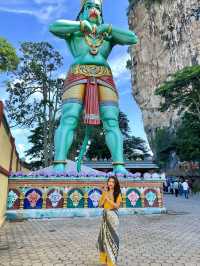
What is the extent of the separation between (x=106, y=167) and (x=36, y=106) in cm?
994

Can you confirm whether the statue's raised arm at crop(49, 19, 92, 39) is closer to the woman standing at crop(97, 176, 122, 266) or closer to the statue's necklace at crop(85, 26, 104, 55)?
the statue's necklace at crop(85, 26, 104, 55)

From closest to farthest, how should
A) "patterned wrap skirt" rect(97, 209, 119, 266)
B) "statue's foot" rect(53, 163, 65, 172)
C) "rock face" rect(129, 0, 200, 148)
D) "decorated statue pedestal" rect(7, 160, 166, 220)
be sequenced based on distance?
"patterned wrap skirt" rect(97, 209, 119, 266), "decorated statue pedestal" rect(7, 160, 166, 220), "statue's foot" rect(53, 163, 65, 172), "rock face" rect(129, 0, 200, 148)

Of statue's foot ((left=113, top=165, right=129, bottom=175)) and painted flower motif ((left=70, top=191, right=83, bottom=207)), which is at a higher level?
statue's foot ((left=113, top=165, right=129, bottom=175))

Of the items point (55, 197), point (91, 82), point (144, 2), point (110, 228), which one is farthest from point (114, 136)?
point (144, 2)

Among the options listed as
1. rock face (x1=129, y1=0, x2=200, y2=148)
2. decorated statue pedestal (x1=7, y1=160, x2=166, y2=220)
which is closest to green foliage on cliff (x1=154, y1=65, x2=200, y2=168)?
decorated statue pedestal (x1=7, y1=160, x2=166, y2=220)

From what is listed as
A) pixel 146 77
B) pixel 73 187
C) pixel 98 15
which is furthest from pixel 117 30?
pixel 146 77

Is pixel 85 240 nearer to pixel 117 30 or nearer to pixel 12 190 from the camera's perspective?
pixel 12 190

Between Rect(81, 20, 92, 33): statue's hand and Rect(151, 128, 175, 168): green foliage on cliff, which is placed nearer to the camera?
Rect(81, 20, 92, 33): statue's hand

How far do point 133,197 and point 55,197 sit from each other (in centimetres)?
238

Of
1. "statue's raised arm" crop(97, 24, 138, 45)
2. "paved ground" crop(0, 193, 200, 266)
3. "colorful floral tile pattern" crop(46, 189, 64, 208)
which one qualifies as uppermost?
"statue's raised arm" crop(97, 24, 138, 45)

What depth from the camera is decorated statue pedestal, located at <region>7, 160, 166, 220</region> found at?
8.90 m

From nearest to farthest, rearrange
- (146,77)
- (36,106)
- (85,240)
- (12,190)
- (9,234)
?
(85,240)
(9,234)
(12,190)
(36,106)
(146,77)

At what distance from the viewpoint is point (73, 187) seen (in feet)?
30.9

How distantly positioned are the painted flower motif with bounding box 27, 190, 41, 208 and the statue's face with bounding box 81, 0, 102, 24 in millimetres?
5757
